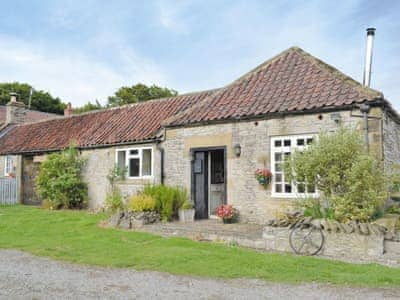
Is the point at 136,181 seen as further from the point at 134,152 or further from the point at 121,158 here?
the point at 121,158

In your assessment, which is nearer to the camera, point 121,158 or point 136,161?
point 136,161

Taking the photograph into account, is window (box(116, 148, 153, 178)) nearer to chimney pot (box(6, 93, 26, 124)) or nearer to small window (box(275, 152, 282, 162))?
small window (box(275, 152, 282, 162))

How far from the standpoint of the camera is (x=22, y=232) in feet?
39.9

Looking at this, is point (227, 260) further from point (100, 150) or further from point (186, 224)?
point (100, 150)

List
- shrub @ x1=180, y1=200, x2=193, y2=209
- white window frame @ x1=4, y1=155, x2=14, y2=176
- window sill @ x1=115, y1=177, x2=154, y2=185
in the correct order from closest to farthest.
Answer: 1. shrub @ x1=180, y1=200, x2=193, y2=209
2. window sill @ x1=115, y1=177, x2=154, y2=185
3. white window frame @ x1=4, y1=155, x2=14, y2=176

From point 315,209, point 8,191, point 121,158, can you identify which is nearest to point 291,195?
point 315,209

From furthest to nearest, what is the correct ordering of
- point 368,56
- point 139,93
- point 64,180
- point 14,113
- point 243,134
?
point 139,93, point 14,113, point 64,180, point 368,56, point 243,134

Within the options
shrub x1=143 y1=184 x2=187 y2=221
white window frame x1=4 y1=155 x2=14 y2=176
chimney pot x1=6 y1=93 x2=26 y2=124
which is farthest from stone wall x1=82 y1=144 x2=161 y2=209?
chimney pot x1=6 y1=93 x2=26 y2=124

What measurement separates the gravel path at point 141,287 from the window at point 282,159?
5591 mm

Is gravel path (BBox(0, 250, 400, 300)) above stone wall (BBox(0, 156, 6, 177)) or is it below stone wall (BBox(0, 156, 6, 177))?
below

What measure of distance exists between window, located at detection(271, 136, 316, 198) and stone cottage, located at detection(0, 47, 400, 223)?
31 mm

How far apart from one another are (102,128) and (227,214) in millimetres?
9252

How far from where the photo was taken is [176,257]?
8398 millimetres

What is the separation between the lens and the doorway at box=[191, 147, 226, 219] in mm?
14297
